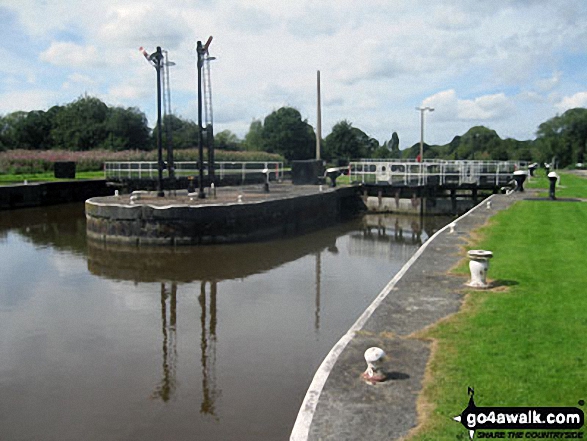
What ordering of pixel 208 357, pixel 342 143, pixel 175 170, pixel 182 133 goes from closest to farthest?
pixel 208 357, pixel 175 170, pixel 342 143, pixel 182 133

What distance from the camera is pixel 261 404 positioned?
6.85 meters

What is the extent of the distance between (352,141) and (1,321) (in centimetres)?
6359

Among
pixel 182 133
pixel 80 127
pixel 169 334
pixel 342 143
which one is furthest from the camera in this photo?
pixel 182 133

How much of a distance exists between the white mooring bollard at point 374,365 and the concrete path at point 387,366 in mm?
77

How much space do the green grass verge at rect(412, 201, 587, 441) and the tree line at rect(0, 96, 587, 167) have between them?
149ft

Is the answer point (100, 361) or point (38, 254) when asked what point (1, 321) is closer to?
point (100, 361)

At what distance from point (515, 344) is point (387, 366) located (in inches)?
60.5

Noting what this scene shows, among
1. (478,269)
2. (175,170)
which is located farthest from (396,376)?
(175,170)

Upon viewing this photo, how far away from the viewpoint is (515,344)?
21.2 ft

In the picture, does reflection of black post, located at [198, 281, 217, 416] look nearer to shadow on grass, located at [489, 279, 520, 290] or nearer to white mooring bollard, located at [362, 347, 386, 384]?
white mooring bollard, located at [362, 347, 386, 384]

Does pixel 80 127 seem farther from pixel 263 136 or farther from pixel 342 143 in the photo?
pixel 342 143

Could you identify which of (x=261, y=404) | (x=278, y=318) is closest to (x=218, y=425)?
(x=261, y=404)

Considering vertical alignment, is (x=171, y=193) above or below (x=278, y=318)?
above

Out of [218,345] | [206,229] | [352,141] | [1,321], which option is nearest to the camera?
[218,345]
